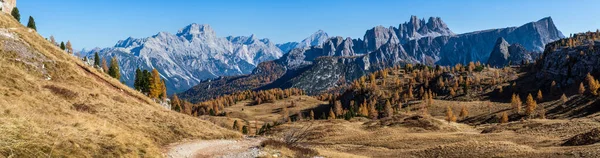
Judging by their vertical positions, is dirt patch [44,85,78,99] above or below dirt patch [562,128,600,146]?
above

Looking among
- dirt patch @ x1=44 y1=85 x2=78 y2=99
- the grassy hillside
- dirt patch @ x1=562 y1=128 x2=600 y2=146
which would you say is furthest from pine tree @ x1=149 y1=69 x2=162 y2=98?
dirt patch @ x1=562 y1=128 x2=600 y2=146

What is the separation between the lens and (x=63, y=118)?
30.9 metres

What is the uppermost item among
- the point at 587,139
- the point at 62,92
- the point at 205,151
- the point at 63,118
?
the point at 62,92

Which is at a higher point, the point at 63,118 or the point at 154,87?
the point at 154,87

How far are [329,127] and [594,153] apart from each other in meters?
71.3

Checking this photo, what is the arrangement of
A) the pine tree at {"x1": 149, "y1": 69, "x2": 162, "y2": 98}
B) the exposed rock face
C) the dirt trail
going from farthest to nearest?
the pine tree at {"x1": 149, "y1": 69, "x2": 162, "y2": 98} < the exposed rock face < the dirt trail

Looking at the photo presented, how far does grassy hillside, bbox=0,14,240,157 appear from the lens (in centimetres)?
1822

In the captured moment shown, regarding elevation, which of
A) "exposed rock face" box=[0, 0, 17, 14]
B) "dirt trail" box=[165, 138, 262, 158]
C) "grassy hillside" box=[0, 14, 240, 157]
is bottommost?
"dirt trail" box=[165, 138, 262, 158]

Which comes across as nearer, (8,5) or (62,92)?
(62,92)

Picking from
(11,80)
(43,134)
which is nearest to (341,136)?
(11,80)

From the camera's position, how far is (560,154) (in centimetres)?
3481

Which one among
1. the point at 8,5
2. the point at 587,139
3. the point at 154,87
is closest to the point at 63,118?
the point at 587,139

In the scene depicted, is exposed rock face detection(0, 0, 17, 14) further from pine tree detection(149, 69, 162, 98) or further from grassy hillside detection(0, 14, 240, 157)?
grassy hillside detection(0, 14, 240, 157)

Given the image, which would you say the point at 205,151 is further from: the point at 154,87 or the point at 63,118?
the point at 154,87
